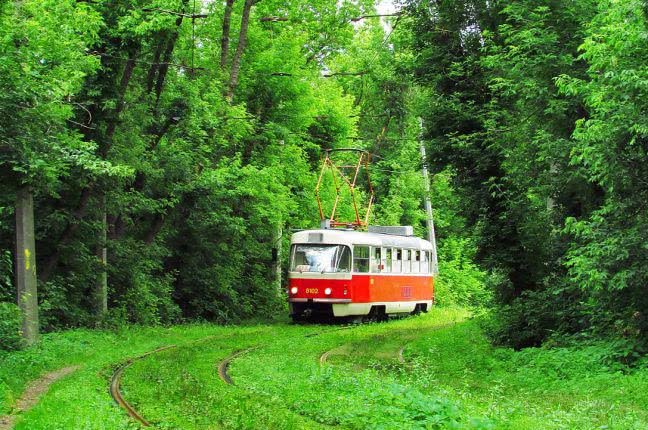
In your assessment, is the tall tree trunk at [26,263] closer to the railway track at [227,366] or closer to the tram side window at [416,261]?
the railway track at [227,366]

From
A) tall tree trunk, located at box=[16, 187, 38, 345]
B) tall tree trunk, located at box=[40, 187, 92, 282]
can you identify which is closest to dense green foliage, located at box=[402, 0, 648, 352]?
tall tree trunk, located at box=[40, 187, 92, 282]

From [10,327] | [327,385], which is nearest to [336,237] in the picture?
[10,327]

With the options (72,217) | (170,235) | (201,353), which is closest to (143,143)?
(72,217)

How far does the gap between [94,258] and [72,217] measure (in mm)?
1835

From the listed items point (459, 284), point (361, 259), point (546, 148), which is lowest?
point (459, 284)

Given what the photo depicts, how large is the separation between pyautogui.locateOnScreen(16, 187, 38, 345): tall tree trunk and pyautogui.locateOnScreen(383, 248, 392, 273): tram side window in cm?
1456

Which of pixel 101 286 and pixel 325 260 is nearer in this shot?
pixel 101 286

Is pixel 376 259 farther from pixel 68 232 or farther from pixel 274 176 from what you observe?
pixel 68 232

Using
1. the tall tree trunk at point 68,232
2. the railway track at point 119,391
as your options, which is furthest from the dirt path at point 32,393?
the tall tree trunk at point 68,232

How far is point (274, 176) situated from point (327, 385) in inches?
622

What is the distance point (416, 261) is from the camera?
110ft

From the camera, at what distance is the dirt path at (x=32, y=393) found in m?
10.6

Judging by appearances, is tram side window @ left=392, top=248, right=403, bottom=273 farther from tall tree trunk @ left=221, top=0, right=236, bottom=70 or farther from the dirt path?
the dirt path

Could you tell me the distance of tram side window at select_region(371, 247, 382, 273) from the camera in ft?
93.9
